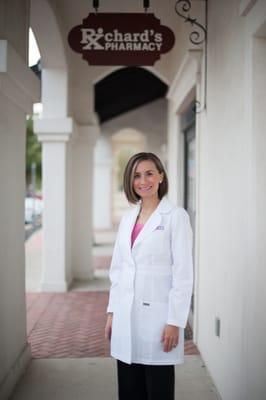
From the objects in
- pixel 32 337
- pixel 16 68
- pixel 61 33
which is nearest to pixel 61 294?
pixel 32 337

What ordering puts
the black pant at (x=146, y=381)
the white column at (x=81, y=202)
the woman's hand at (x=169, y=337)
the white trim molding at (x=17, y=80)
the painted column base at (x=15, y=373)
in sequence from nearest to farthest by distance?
the woman's hand at (x=169, y=337), the black pant at (x=146, y=381), the white trim molding at (x=17, y=80), the painted column base at (x=15, y=373), the white column at (x=81, y=202)

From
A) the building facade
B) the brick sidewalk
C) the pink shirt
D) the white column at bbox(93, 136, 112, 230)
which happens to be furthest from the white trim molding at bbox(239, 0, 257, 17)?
the white column at bbox(93, 136, 112, 230)

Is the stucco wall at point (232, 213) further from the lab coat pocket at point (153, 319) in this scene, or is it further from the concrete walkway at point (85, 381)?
the lab coat pocket at point (153, 319)

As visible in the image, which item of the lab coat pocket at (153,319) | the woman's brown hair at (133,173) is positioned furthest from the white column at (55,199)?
the lab coat pocket at (153,319)

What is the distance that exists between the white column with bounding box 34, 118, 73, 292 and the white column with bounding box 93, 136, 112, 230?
11282mm

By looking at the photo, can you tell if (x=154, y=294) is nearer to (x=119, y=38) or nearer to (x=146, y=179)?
(x=146, y=179)

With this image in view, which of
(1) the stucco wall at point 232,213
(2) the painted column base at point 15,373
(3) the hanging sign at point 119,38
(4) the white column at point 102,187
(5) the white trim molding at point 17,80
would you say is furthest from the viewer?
(4) the white column at point 102,187

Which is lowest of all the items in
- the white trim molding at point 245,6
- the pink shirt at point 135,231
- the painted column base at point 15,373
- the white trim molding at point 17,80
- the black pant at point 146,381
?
the painted column base at point 15,373

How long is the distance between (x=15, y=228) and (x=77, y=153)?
5293mm

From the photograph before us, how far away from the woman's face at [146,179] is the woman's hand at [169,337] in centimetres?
74

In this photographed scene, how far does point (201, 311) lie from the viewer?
488 centimetres

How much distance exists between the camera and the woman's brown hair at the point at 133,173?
285 centimetres

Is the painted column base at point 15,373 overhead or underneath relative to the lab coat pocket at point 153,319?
underneath

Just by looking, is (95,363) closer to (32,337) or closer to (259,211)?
(32,337)
